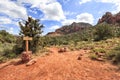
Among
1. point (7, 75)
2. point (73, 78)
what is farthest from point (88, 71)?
point (7, 75)

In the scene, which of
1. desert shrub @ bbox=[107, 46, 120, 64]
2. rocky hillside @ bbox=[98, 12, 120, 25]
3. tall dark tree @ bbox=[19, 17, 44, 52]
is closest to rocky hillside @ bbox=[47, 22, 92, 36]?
rocky hillside @ bbox=[98, 12, 120, 25]

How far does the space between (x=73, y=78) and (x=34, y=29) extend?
8.70 metres

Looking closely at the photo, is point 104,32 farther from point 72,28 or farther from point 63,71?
point 72,28

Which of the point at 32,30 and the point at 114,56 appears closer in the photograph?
the point at 114,56

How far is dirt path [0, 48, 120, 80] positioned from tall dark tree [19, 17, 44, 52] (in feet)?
16.3

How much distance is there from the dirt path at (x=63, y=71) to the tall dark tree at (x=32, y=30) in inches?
195

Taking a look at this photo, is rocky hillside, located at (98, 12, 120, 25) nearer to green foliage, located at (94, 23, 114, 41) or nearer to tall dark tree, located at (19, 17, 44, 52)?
green foliage, located at (94, 23, 114, 41)

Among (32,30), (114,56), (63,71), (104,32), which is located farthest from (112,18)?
(63,71)

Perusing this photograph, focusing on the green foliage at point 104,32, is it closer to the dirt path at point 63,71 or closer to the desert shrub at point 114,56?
the desert shrub at point 114,56

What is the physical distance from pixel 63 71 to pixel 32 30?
7.69 m

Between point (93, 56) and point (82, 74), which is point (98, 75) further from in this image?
point (93, 56)

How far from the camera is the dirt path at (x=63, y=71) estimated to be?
758 centimetres

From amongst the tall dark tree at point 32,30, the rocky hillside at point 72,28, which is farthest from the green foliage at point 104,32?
the rocky hillside at point 72,28

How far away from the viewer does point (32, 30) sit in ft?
49.6
